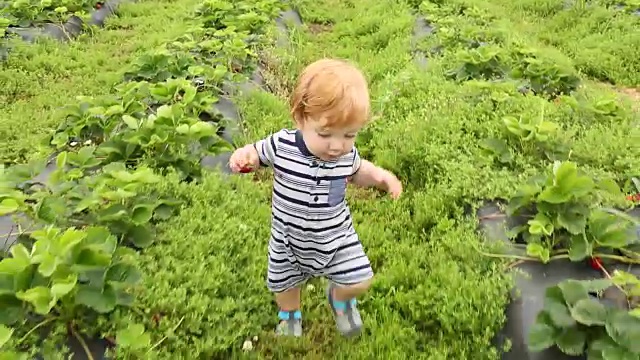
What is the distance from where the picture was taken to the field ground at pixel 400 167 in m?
2.99

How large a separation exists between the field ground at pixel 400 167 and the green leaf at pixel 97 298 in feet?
0.30

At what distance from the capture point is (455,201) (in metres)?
3.84

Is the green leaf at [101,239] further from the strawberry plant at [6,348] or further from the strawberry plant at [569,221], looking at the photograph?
the strawberry plant at [569,221]

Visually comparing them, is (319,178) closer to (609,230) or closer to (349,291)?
(349,291)

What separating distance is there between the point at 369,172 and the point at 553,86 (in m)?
3.12

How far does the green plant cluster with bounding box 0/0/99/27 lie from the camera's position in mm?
7621

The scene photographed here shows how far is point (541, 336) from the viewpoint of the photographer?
261 cm

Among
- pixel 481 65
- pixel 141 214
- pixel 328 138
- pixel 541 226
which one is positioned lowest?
pixel 481 65

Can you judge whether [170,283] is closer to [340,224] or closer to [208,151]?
[340,224]

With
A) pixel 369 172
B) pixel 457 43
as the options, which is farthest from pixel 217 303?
pixel 457 43

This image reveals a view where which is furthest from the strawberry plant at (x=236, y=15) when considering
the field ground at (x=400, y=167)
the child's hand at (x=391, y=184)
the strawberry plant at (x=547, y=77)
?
the child's hand at (x=391, y=184)

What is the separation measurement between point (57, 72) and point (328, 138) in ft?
17.0

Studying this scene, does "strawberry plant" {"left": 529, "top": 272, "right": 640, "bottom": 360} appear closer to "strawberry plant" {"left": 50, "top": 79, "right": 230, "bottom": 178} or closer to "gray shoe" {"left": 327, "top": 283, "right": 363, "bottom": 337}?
"gray shoe" {"left": 327, "top": 283, "right": 363, "bottom": 337}

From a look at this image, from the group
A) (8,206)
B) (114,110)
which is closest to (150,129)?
(114,110)
